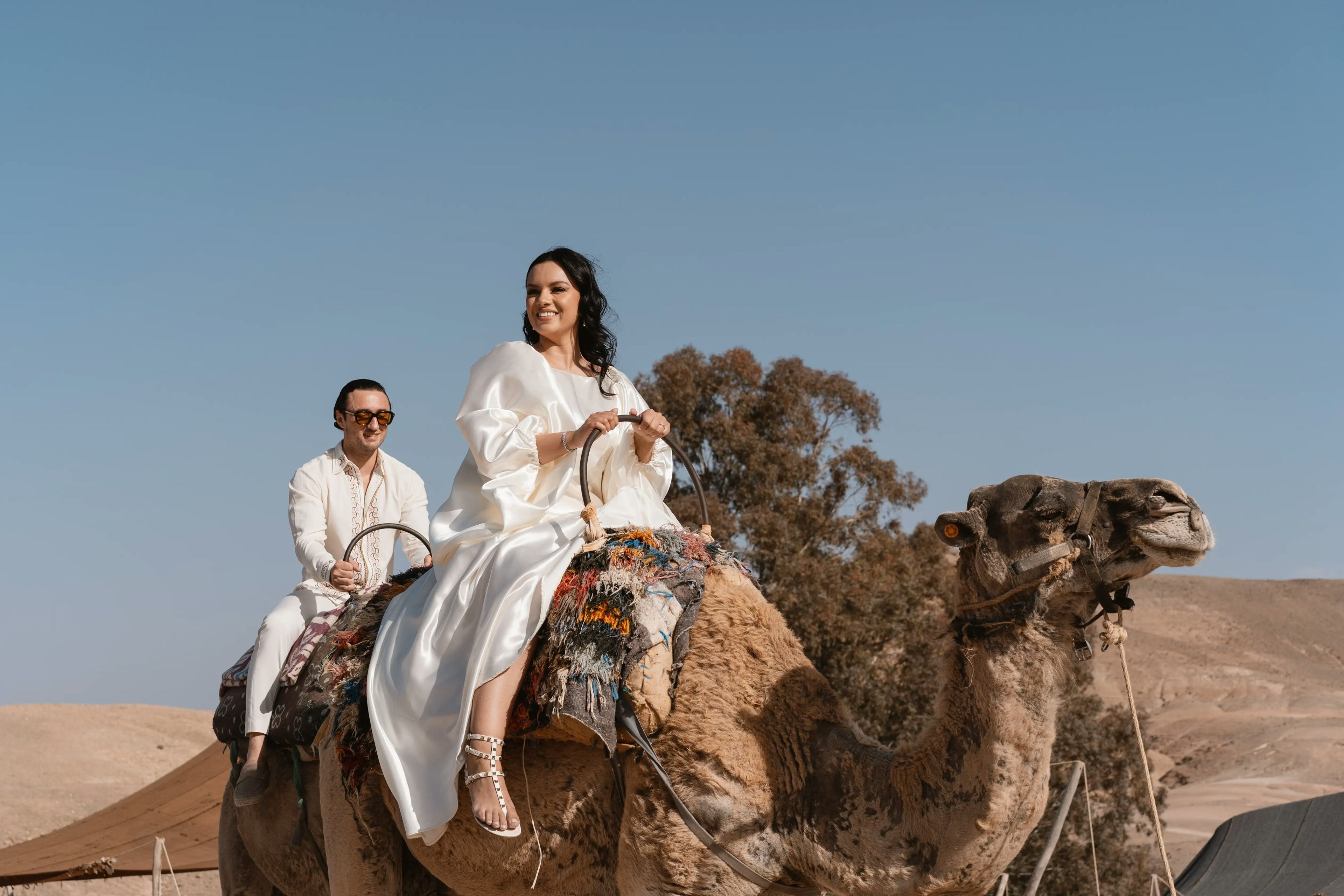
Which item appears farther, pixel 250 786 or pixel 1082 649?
pixel 250 786

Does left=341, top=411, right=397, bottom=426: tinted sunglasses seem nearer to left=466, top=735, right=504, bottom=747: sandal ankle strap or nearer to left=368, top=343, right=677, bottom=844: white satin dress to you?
left=368, top=343, right=677, bottom=844: white satin dress

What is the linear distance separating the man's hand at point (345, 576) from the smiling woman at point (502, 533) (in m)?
0.78

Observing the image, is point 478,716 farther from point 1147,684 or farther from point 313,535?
point 1147,684

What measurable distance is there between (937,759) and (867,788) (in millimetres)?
277

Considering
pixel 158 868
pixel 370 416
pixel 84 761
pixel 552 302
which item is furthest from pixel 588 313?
pixel 84 761

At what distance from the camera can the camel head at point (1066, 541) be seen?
3.54 meters

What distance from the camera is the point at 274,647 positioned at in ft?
18.9

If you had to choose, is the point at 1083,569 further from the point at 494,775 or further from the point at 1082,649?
the point at 494,775

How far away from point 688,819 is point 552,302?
234 cm

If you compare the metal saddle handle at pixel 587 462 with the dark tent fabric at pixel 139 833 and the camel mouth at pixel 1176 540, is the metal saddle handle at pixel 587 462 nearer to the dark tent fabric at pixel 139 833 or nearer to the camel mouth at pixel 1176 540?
the camel mouth at pixel 1176 540

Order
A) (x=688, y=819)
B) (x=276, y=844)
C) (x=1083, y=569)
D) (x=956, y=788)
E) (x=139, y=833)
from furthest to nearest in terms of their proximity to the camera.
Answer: (x=139, y=833), (x=276, y=844), (x=688, y=819), (x=956, y=788), (x=1083, y=569)

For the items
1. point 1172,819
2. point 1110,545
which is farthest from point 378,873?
point 1172,819

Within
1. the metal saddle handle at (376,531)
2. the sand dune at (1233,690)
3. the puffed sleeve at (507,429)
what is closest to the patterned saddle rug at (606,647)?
the puffed sleeve at (507,429)

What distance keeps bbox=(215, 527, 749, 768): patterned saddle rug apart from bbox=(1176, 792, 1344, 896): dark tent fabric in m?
4.55
